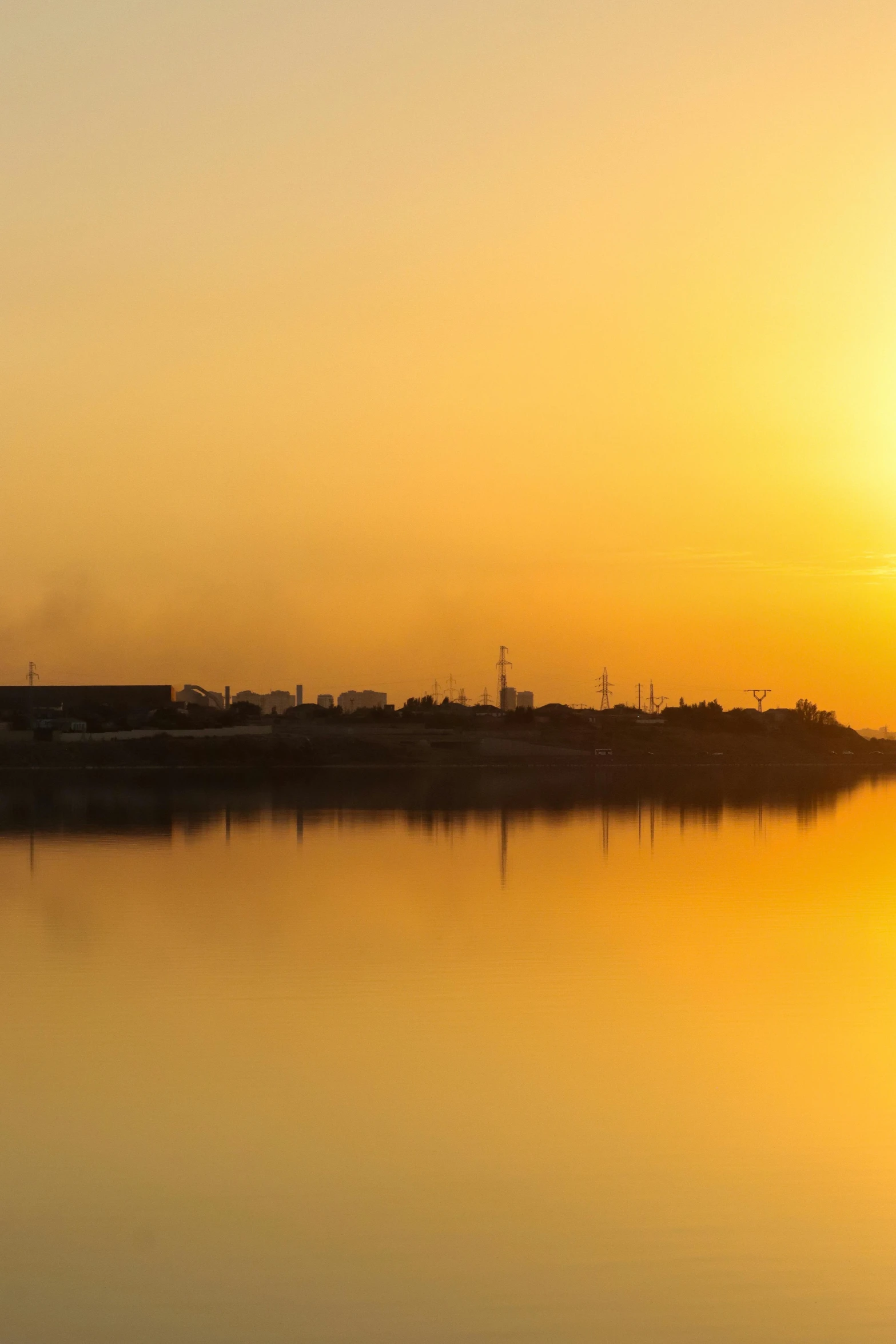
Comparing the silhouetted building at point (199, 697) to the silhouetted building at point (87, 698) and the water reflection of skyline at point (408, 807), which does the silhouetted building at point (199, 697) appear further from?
the water reflection of skyline at point (408, 807)

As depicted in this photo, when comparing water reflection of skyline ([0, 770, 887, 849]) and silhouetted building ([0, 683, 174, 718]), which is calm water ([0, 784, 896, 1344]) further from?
silhouetted building ([0, 683, 174, 718])

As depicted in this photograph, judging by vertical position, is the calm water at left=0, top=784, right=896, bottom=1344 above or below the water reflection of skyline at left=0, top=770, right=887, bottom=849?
above

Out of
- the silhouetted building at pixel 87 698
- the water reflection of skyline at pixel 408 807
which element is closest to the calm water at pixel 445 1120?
the water reflection of skyline at pixel 408 807

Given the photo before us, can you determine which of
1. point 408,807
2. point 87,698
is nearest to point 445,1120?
point 408,807

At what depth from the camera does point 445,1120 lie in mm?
14781

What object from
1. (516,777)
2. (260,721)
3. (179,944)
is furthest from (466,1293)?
(260,721)

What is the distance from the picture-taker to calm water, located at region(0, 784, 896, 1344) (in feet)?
34.1

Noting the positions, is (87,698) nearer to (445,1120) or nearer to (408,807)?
(408,807)

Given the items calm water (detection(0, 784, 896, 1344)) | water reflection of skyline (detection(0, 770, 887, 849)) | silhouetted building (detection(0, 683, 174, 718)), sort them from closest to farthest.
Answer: calm water (detection(0, 784, 896, 1344)), water reflection of skyline (detection(0, 770, 887, 849)), silhouetted building (detection(0, 683, 174, 718))

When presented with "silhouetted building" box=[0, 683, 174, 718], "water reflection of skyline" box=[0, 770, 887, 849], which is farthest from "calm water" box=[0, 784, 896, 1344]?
"silhouetted building" box=[0, 683, 174, 718]

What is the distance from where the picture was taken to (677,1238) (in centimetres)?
1149

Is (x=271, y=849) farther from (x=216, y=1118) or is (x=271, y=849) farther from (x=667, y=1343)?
(x=667, y=1343)

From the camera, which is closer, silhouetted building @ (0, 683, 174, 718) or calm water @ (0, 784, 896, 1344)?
calm water @ (0, 784, 896, 1344)

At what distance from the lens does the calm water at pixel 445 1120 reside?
410 inches
